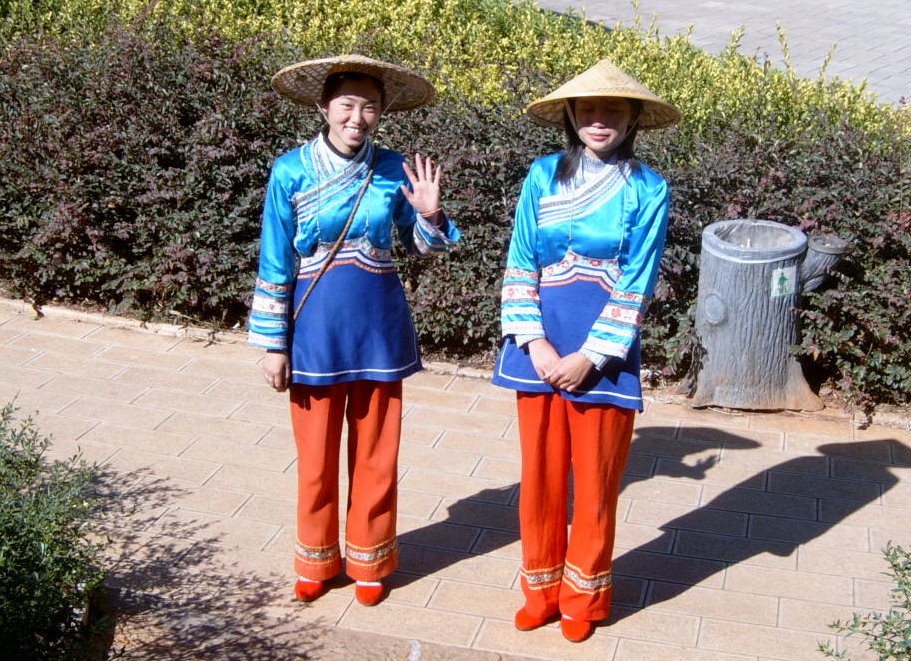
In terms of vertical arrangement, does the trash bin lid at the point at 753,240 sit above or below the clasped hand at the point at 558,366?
below

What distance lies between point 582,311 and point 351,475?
1100mm

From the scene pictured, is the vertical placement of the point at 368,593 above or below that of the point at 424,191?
below

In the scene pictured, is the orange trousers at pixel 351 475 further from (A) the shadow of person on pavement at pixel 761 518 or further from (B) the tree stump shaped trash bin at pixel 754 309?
(B) the tree stump shaped trash bin at pixel 754 309

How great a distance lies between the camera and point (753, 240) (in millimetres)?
6230

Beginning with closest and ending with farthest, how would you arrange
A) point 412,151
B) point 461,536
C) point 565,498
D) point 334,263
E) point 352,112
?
point 352,112, point 334,263, point 565,498, point 461,536, point 412,151

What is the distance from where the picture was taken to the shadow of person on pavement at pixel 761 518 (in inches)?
188

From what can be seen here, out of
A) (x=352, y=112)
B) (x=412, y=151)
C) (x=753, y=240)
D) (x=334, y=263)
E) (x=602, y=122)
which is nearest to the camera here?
(x=602, y=122)

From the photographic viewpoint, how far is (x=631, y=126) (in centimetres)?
398

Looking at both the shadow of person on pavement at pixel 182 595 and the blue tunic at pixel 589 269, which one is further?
the shadow of person on pavement at pixel 182 595

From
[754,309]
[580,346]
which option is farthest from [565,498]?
[754,309]

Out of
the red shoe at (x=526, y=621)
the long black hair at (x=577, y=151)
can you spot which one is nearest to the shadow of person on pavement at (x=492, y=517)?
the red shoe at (x=526, y=621)

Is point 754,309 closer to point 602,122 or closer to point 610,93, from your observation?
point 602,122

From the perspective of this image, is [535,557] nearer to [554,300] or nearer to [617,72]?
[554,300]

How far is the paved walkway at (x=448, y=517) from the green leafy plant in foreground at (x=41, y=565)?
1.51 feet
